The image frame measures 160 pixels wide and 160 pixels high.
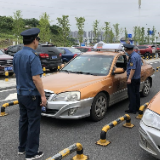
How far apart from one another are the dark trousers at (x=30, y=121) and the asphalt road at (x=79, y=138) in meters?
0.27

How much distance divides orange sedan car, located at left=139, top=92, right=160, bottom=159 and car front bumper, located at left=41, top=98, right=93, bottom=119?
1628 millimetres

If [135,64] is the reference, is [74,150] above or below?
below

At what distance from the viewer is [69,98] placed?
14.7 ft

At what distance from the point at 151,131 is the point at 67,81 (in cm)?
256

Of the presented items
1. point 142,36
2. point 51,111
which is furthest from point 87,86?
point 142,36

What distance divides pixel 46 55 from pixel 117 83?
7.68 meters

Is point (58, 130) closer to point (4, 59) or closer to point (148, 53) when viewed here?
point (4, 59)

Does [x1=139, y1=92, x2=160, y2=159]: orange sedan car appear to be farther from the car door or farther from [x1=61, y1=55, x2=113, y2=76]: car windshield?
[x1=61, y1=55, x2=113, y2=76]: car windshield

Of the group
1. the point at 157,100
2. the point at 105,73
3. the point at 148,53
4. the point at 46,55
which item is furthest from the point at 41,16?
the point at 157,100

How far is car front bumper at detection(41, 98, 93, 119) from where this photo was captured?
4.42m

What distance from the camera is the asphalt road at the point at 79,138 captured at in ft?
11.7

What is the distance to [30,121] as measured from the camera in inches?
130

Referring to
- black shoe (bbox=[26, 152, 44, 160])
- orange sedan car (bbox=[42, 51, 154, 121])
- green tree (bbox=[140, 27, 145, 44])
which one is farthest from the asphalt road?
green tree (bbox=[140, 27, 145, 44])

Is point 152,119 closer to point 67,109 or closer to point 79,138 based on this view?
point 79,138
